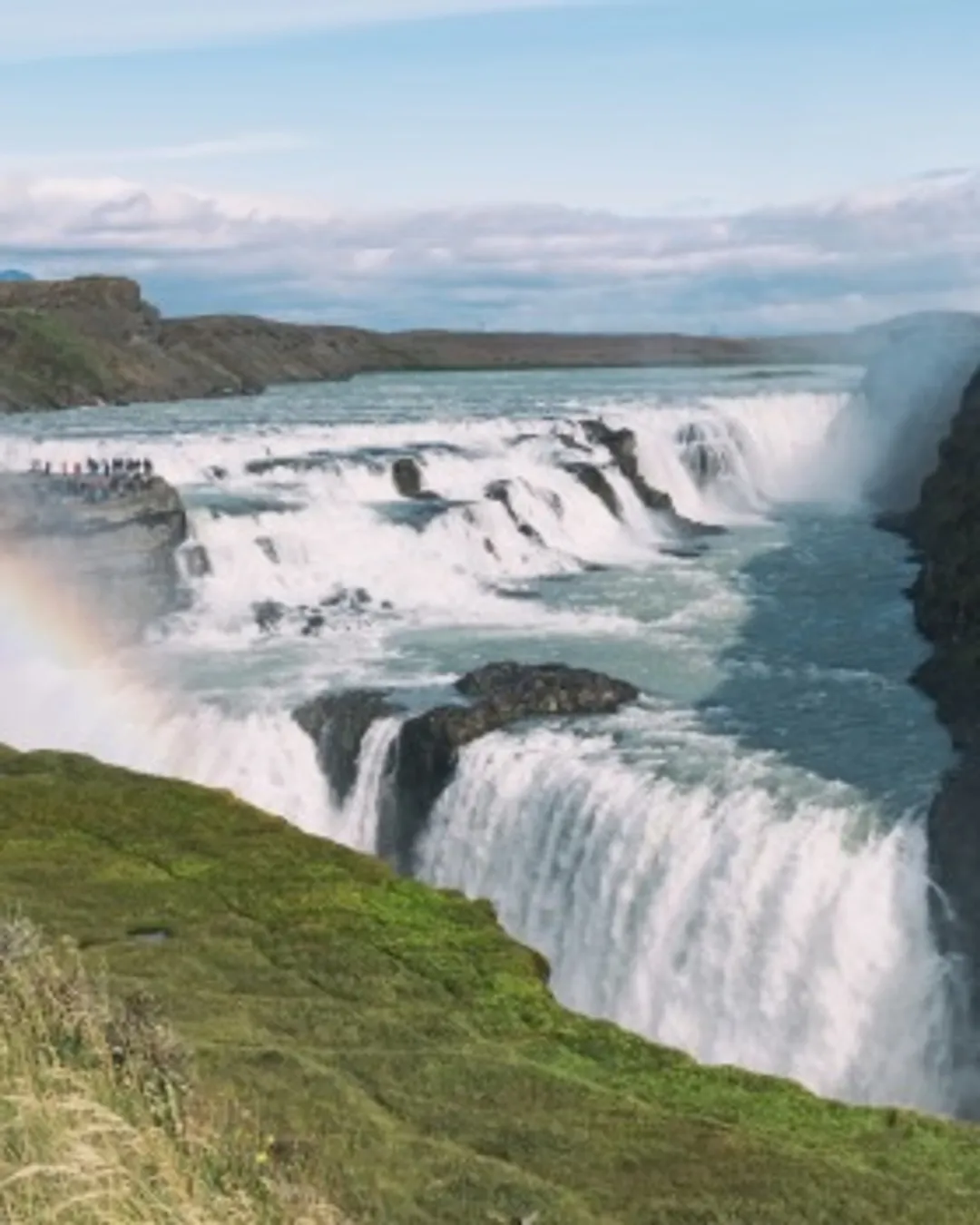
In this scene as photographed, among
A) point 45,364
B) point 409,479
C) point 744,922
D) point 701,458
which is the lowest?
point 744,922

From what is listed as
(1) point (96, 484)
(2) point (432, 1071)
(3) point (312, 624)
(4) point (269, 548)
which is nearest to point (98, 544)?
(1) point (96, 484)

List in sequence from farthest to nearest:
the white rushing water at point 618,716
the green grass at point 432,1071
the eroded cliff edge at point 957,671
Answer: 1. the white rushing water at point 618,716
2. the eroded cliff edge at point 957,671
3. the green grass at point 432,1071

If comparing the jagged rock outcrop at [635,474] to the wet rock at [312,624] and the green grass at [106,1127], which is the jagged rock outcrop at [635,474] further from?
the green grass at [106,1127]

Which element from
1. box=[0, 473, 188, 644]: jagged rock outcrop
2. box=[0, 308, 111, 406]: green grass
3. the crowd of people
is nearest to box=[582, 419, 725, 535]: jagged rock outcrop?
the crowd of people

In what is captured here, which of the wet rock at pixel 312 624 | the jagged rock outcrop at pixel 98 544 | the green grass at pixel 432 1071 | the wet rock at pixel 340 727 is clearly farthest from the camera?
the wet rock at pixel 312 624

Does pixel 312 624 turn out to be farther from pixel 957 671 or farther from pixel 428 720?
pixel 957 671

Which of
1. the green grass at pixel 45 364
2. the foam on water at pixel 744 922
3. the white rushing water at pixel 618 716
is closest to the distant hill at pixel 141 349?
the green grass at pixel 45 364
